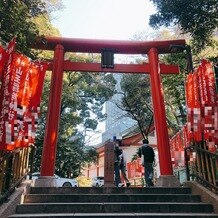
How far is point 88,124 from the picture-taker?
28.5 meters

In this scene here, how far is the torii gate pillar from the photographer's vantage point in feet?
31.9

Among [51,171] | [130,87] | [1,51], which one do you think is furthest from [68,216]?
[130,87]

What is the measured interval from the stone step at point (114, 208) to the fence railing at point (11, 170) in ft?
1.59

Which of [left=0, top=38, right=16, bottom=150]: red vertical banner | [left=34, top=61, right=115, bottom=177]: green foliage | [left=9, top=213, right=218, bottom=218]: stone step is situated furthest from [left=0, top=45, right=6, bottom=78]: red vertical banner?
[left=34, top=61, right=115, bottom=177]: green foliage

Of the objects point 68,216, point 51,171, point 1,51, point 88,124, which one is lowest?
point 68,216

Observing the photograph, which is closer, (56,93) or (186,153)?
(186,153)

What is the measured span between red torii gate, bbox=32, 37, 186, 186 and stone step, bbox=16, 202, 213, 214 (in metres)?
3.23

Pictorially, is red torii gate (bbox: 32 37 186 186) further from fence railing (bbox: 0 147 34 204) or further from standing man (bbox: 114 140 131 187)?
fence railing (bbox: 0 147 34 204)

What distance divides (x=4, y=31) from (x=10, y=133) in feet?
7.72

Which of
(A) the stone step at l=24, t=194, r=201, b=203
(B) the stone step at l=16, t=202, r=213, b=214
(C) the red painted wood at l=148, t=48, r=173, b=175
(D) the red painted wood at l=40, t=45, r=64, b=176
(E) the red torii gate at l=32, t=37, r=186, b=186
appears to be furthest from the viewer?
(C) the red painted wood at l=148, t=48, r=173, b=175

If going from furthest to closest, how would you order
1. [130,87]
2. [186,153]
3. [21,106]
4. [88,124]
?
[88,124]
[130,87]
[186,153]
[21,106]

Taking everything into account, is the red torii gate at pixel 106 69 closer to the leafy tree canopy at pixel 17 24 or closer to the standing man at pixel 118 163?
the standing man at pixel 118 163

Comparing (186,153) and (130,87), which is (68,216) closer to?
(186,153)

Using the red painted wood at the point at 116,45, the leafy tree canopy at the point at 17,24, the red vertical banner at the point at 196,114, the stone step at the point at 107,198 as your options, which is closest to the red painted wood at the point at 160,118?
the red painted wood at the point at 116,45
